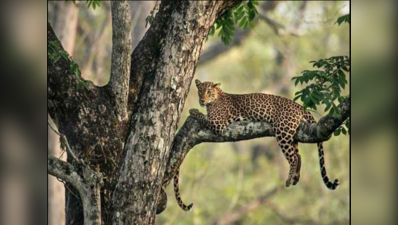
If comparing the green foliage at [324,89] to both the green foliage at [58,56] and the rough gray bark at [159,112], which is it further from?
the green foliage at [58,56]

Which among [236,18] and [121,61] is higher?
[236,18]

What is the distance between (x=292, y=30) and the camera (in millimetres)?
16094

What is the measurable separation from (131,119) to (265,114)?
179cm

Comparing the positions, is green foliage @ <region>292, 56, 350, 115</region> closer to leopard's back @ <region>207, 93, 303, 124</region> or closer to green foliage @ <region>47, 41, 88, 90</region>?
leopard's back @ <region>207, 93, 303, 124</region>

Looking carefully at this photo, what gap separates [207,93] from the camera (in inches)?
331

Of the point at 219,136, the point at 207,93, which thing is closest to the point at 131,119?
the point at 219,136

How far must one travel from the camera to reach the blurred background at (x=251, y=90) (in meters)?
2.52

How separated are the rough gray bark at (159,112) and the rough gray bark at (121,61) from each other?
27 centimetres

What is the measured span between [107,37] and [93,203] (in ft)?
48.1

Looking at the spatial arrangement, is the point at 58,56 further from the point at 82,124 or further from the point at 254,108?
the point at 254,108

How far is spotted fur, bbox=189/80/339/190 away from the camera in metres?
7.06

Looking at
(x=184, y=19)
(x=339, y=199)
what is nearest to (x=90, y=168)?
(x=184, y=19)

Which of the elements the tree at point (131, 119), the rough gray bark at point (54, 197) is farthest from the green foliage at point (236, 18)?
the rough gray bark at point (54, 197)
